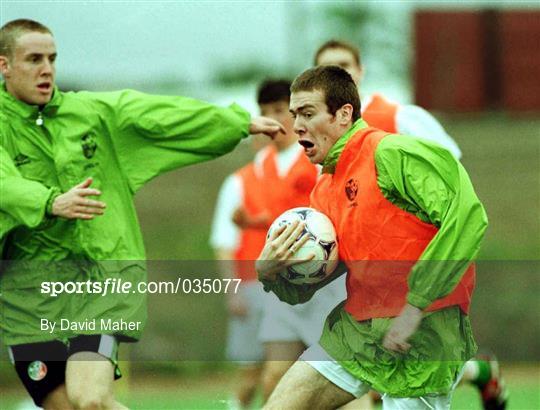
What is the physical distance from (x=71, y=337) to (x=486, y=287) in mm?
9738

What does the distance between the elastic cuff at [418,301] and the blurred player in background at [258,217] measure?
267 centimetres

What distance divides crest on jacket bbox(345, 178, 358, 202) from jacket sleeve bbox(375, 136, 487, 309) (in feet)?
0.48

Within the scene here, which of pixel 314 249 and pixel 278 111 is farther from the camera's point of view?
pixel 278 111

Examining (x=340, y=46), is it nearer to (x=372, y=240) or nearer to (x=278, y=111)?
(x=278, y=111)

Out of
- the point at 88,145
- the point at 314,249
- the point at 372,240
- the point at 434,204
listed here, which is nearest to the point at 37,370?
the point at 88,145

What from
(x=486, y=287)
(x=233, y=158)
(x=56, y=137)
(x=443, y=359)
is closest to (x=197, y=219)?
(x=233, y=158)

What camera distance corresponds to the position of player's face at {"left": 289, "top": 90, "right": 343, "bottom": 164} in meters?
6.24

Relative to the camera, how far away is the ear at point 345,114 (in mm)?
6262

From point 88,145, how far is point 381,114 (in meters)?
1.73

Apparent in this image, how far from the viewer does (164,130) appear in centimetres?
731

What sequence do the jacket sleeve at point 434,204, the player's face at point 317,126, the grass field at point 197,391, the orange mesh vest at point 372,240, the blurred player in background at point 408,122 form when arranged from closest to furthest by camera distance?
the jacket sleeve at point 434,204, the orange mesh vest at point 372,240, the player's face at point 317,126, the blurred player in background at point 408,122, the grass field at point 197,391

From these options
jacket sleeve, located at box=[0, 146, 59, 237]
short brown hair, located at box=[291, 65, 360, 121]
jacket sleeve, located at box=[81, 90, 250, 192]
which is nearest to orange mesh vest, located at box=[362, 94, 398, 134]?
jacket sleeve, located at box=[81, 90, 250, 192]

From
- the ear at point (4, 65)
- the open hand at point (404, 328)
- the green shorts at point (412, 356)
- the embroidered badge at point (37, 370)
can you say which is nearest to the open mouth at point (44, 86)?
the ear at point (4, 65)

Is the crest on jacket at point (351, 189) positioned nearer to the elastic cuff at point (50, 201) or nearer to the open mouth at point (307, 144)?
the open mouth at point (307, 144)
